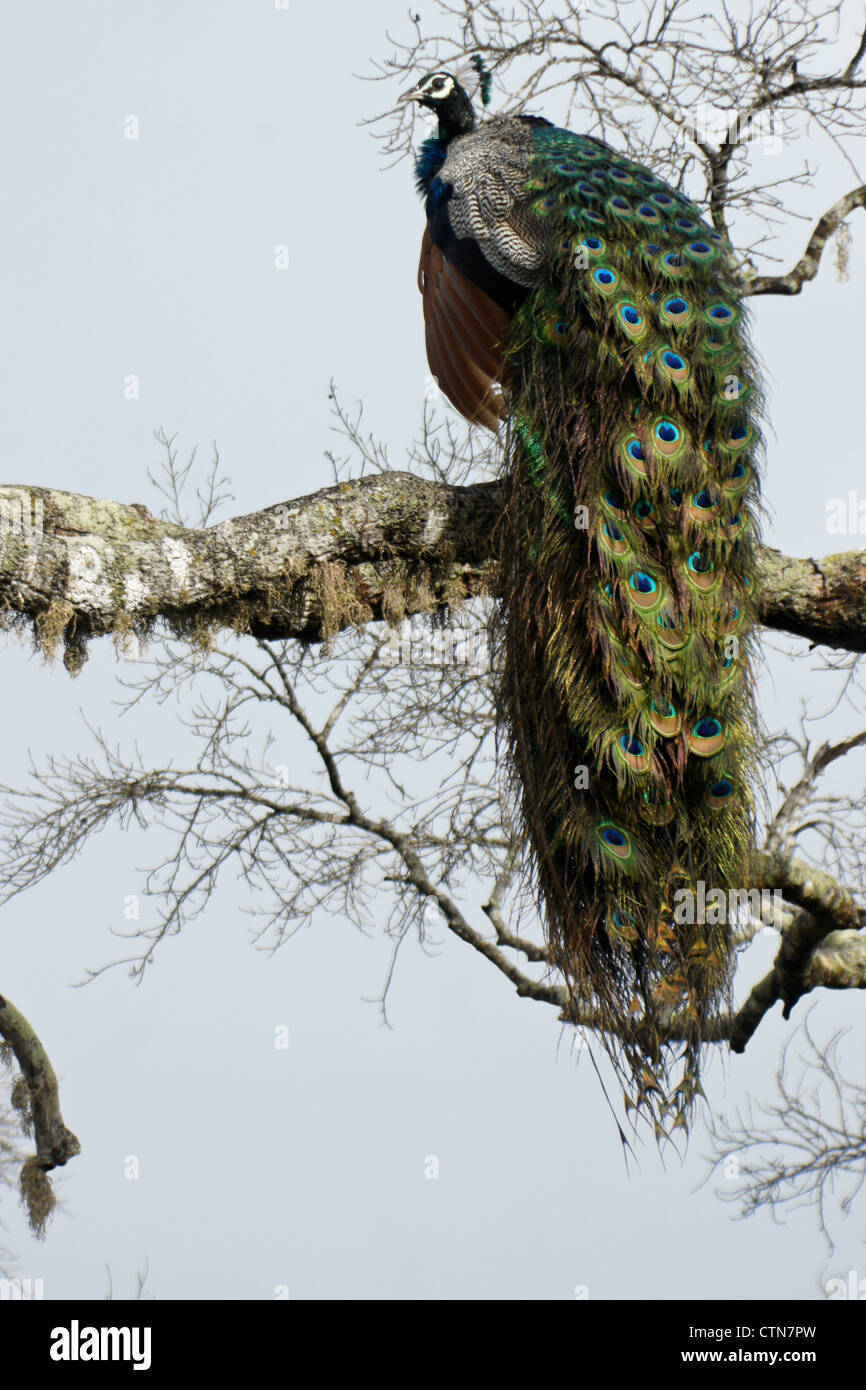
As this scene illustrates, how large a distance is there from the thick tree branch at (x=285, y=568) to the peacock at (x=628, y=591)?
0.38m

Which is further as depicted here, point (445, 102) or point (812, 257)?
point (812, 257)

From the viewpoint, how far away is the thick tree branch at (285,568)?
4.91m

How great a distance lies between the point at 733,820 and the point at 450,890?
14.4ft

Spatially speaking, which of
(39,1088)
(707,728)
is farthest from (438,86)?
(39,1088)

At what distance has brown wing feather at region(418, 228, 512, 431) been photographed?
5965mm

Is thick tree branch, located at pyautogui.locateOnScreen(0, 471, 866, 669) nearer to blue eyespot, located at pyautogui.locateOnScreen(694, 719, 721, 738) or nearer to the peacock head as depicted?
blue eyespot, located at pyautogui.locateOnScreen(694, 719, 721, 738)

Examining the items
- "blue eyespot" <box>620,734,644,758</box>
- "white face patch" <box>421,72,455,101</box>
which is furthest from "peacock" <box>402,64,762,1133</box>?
"white face patch" <box>421,72,455,101</box>

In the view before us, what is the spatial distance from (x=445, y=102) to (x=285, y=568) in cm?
378

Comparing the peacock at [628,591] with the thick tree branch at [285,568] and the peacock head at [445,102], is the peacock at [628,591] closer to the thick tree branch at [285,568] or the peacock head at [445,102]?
the thick tree branch at [285,568]

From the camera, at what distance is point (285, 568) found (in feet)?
17.3

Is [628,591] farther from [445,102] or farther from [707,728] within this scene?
[445,102]

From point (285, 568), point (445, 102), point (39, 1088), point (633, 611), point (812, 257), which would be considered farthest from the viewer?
point (812, 257)

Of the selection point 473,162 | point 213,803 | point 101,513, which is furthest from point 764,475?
point 213,803

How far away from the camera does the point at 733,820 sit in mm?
4957
